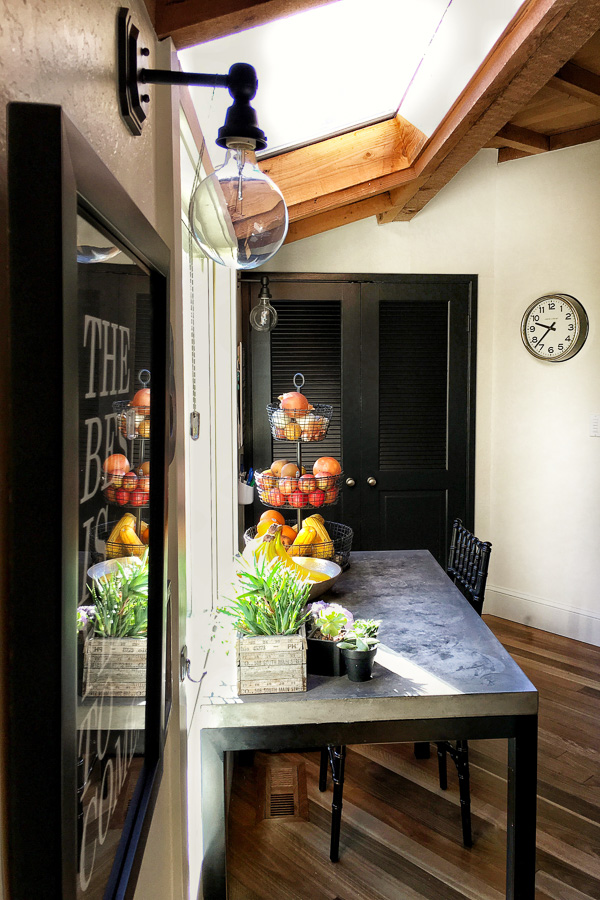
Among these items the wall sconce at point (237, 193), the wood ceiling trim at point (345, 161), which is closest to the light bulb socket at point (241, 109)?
the wall sconce at point (237, 193)

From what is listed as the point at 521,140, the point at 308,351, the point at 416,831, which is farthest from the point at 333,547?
the point at 521,140

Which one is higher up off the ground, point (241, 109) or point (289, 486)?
point (241, 109)

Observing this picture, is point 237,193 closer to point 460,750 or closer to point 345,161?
point 460,750

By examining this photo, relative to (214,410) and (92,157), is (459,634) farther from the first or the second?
(92,157)

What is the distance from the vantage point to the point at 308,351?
4.16 m

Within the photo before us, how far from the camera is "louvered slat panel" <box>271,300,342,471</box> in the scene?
13.5 ft

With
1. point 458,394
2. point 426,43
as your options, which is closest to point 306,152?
point 426,43

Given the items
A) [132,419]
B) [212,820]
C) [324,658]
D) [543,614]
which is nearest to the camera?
[132,419]

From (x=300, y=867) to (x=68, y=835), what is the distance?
6.39 ft

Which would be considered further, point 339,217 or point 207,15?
point 339,217

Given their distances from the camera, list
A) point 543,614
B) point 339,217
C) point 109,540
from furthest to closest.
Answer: point 543,614 < point 339,217 < point 109,540

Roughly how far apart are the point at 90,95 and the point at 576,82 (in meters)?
2.98

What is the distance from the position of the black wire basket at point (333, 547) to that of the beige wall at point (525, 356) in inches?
77.1

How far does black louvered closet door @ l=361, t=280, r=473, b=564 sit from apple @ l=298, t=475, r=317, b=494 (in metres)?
1.86
